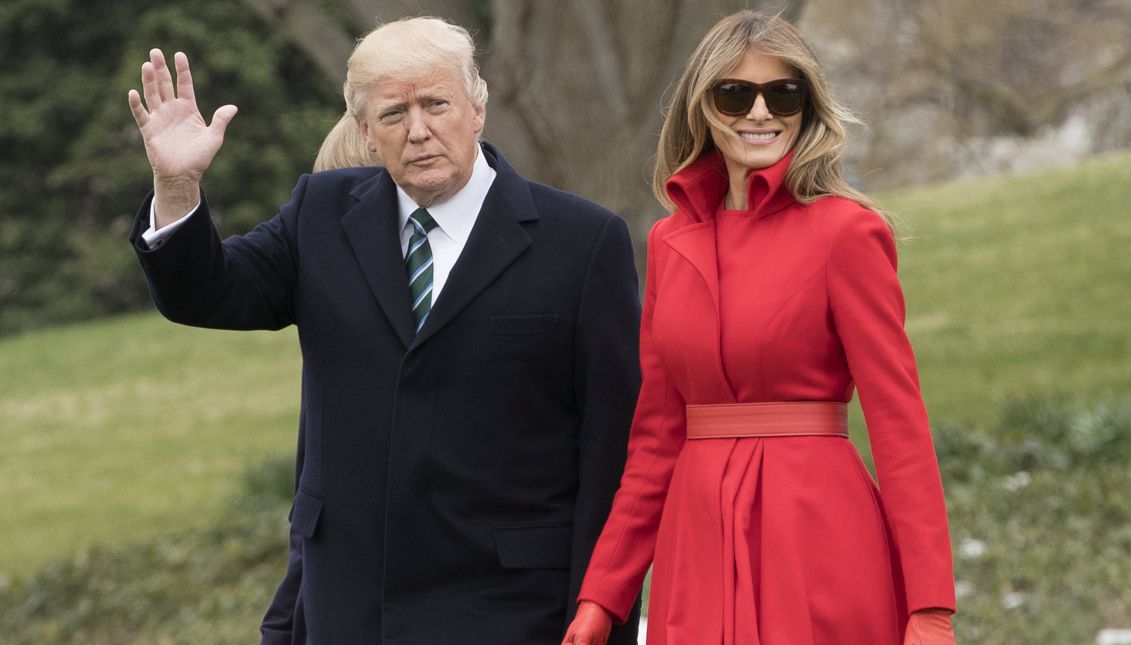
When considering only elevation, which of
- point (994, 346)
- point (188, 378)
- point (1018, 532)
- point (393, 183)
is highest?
point (393, 183)

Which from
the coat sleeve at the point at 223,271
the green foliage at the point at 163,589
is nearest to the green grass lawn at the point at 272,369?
the green foliage at the point at 163,589

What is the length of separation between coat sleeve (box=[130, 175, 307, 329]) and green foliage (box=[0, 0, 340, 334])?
78.6ft

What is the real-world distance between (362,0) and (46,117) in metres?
23.4

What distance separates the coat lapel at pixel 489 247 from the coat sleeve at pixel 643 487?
1.00ft

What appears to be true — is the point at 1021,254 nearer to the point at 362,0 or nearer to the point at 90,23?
the point at 362,0

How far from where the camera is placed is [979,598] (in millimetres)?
7133

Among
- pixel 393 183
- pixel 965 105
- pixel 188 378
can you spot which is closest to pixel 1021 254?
pixel 965 105

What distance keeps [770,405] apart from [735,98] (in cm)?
59

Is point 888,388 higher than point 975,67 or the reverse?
higher

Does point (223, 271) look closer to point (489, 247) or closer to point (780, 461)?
point (489, 247)

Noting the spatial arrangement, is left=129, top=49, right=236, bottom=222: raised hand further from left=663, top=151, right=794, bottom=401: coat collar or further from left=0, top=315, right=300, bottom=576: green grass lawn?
A: left=0, top=315, right=300, bottom=576: green grass lawn

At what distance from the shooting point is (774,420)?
3.22 m

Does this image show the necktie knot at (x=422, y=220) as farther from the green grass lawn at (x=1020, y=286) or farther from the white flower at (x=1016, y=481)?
the green grass lawn at (x=1020, y=286)

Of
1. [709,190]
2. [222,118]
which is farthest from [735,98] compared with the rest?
[222,118]
